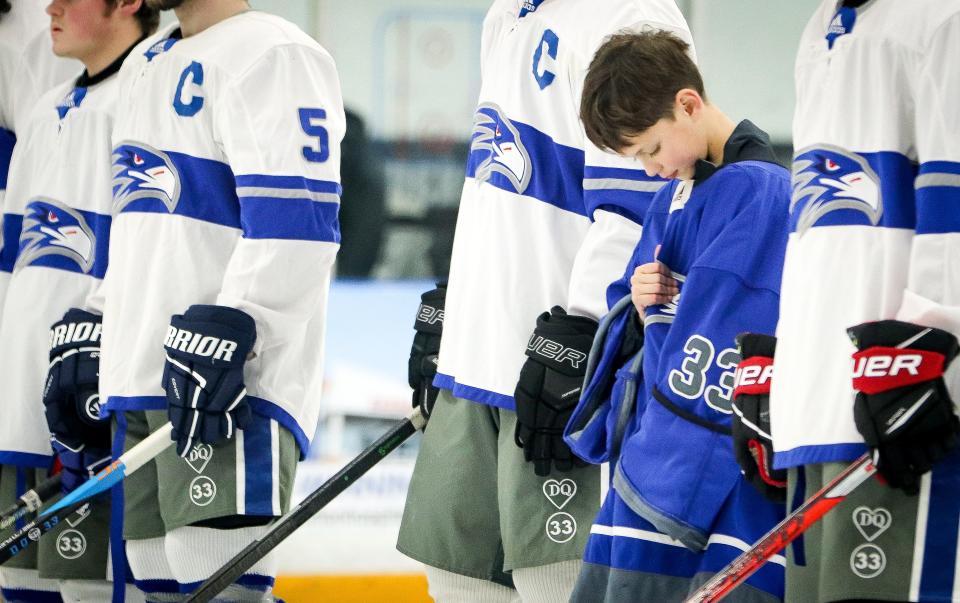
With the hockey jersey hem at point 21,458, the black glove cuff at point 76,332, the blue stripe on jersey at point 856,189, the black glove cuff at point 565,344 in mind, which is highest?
the blue stripe on jersey at point 856,189

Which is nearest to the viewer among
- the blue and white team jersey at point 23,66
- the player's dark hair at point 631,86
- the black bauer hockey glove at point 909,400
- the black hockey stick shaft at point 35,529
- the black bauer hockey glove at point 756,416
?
the black bauer hockey glove at point 909,400

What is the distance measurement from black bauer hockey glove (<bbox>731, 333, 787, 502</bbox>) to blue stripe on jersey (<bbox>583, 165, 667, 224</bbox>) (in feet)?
1.57

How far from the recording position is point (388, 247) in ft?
15.2

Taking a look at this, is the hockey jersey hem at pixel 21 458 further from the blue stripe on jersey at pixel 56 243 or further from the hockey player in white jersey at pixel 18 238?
the blue stripe on jersey at pixel 56 243

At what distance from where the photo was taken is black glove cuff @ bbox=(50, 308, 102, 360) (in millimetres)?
2994

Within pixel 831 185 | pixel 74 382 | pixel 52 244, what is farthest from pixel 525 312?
pixel 52 244

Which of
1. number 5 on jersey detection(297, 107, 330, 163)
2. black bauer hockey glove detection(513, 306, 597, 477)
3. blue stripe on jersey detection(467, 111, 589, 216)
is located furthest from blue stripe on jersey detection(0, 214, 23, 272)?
black bauer hockey glove detection(513, 306, 597, 477)

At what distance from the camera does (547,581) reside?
93.9 inches

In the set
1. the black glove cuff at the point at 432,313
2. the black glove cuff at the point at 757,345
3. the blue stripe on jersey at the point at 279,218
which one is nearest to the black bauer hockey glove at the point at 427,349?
the black glove cuff at the point at 432,313

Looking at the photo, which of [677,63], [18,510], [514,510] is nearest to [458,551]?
[514,510]

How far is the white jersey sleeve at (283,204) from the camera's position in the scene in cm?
261

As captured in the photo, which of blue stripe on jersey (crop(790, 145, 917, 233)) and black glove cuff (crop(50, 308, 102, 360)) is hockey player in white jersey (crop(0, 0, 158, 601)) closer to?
black glove cuff (crop(50, 308, 102, 360))

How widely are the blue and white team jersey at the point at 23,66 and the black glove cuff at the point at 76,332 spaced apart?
0.73 meters

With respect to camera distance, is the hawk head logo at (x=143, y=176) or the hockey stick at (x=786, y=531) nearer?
the hockey stick at (x=786, y=531)
